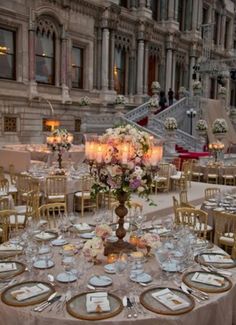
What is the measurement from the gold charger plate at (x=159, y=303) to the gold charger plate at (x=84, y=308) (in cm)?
21

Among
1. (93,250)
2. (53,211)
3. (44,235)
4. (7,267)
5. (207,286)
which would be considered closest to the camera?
(207,286)

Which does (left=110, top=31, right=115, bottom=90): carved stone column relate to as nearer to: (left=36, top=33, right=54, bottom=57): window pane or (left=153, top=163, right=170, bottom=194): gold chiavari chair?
(left=36, top=33, right=54, bottom=57): window pane

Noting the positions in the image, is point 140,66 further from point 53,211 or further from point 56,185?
point 53,211

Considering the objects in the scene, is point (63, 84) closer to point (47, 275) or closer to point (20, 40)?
point (20, 40)

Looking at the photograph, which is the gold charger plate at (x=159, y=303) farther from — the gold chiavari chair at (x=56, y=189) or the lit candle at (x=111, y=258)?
the gold chiavari chair at (x=56, y=189)

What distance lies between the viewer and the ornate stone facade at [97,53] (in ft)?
52.3

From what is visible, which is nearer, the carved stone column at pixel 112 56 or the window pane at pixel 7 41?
the window pane at pixel 7 41

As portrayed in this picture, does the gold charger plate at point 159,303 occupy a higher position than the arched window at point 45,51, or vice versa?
the arched window at point 45,51

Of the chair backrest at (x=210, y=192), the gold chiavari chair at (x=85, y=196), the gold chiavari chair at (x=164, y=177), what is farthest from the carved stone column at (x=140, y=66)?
the chair backrest at (x=210, y=192)

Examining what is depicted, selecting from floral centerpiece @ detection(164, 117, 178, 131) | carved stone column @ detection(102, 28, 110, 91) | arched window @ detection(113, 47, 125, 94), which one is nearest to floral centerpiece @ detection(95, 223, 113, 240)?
floral centerpiece @ detection(164, 117, 178, 131)

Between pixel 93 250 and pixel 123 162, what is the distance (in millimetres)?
917

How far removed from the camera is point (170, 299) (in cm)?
288

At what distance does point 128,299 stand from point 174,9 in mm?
24138

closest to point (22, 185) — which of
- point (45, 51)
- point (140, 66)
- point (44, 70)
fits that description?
point (44, 70)
